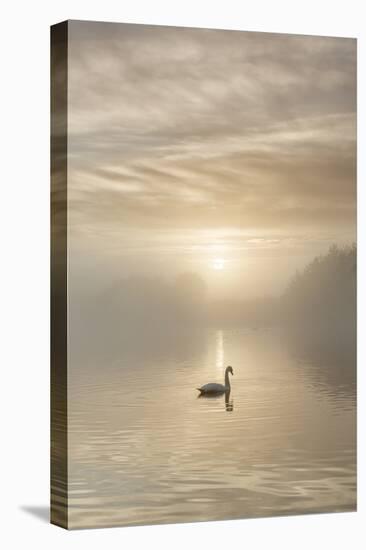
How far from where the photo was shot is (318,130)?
14.7 meters

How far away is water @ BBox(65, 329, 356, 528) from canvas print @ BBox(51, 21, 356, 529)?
0.02 m

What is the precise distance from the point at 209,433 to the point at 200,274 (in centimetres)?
145

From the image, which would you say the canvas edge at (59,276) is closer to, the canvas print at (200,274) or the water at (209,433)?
the canvas print at (200,274)

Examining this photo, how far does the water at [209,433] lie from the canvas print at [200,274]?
0.02 metres

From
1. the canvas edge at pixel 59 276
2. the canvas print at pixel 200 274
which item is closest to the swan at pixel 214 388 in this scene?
the canvas print at pixel 200 274

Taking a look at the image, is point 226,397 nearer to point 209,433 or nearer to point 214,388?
point 214,388

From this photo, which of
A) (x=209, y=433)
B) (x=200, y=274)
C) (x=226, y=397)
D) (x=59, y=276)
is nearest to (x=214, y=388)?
(x=226, y=397)

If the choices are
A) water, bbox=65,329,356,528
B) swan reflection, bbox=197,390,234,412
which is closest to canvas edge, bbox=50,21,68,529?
water, bbox=65,329,356,528

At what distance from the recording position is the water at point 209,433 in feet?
44.8

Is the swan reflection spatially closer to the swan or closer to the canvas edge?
the swan

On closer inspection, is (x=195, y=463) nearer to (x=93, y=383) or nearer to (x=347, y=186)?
(x=93, y=383)

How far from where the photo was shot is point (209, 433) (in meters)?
14.1

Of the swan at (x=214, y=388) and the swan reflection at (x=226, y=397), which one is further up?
the swan at (x=214, y=388)

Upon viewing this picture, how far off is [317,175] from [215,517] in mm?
3320
